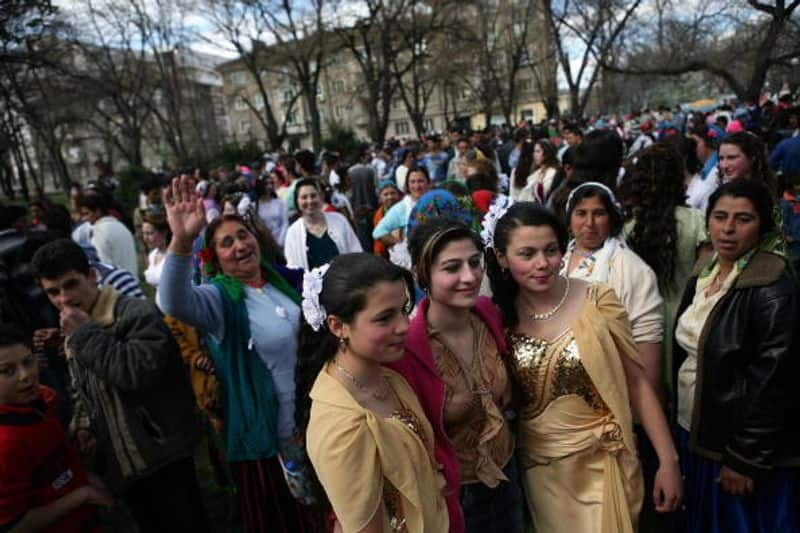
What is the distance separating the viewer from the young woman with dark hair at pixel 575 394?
2072 millimetres

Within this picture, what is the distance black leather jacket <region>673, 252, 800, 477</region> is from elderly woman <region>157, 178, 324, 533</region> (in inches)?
75.0

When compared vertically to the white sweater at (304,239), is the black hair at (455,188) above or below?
above

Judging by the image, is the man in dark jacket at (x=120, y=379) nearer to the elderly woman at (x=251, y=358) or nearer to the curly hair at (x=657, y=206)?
the elderly woman at (x=251, y=358)

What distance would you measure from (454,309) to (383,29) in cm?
2454

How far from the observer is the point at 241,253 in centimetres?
267

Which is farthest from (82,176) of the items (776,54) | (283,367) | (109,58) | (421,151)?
(283,367)

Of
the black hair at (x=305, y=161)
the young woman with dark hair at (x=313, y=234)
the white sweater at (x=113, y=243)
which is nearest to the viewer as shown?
the young woman with dark hair at (x=313, y=234)

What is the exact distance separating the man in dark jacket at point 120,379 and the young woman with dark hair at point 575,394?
1.56m

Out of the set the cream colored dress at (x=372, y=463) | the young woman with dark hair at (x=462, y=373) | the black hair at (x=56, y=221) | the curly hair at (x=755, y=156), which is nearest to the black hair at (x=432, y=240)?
the young woman with dark hair at (x=462, y=373)

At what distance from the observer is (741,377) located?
7.35ft

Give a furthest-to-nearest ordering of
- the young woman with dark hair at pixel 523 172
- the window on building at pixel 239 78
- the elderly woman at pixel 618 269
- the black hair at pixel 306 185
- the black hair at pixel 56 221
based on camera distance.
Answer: the window on building at pixel 239 78 < the young woman with dark hair at pixel 523 172 < the black hair at pixel 56 221 < the black hair at pixel 306 185 < the elderly woman at pixel 618 269

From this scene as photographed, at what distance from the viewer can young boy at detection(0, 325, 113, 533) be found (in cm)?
213

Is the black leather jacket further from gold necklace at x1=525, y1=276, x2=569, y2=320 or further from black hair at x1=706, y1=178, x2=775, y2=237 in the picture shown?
gold necklace at x1=525, y1=276, x2=569, y2=320

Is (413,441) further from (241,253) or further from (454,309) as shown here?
(241,253)
